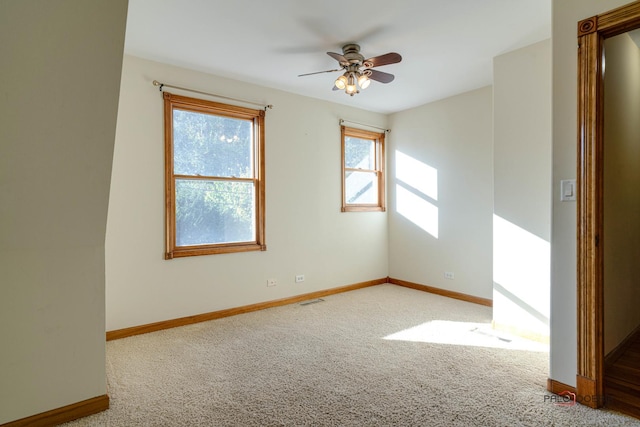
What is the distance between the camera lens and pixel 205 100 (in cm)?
380

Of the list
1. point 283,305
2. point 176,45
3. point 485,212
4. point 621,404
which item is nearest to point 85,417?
point 283,305

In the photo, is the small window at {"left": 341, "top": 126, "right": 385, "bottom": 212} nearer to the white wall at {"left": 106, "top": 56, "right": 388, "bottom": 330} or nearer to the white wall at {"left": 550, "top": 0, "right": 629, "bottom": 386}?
the white wall at {"left": 106, "top": 56, "right": 388, "bottom": 330}

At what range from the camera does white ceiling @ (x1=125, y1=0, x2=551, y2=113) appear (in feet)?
8.47

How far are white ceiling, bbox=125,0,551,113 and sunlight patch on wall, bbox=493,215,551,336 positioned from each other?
1.68 metres

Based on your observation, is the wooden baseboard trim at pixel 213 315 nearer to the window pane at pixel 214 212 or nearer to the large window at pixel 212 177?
the large window at pixel 212 177

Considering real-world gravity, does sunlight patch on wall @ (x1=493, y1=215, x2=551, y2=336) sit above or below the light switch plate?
below

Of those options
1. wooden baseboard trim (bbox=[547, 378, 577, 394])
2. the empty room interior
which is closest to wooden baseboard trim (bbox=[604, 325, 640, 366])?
the empty room interior

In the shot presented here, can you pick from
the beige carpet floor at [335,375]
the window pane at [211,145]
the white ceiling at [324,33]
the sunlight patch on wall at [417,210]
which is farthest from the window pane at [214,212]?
the sunlight patch on wall at [417,210]

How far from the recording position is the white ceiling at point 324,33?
258cm

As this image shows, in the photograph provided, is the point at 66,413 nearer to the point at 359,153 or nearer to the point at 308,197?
the point at 308,197

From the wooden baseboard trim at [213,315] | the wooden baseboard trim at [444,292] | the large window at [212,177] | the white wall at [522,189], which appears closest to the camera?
the white wall at [522,189]

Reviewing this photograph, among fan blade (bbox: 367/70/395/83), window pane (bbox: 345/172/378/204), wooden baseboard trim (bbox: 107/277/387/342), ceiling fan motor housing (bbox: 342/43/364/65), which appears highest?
ceiling fan motor housing (bbox: 342/43/364/65)

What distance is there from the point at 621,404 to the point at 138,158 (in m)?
4.18

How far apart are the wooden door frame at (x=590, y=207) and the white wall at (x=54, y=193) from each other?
2.54 m
